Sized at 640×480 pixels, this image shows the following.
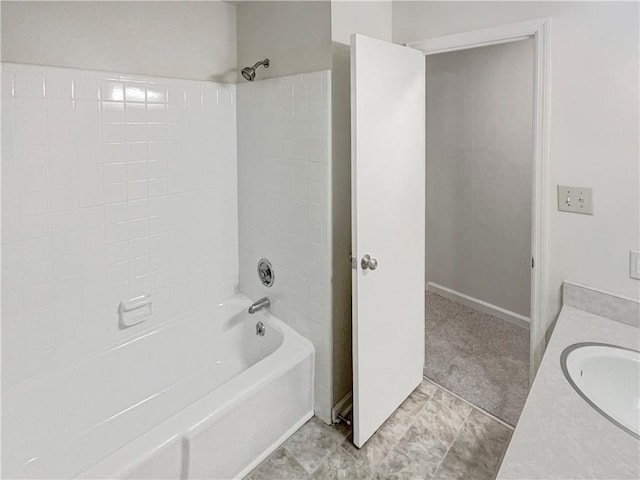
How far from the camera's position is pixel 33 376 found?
1.77 metres

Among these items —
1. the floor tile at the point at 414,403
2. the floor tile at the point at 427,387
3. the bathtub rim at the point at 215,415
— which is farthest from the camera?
the floor tile at the point at 427,387

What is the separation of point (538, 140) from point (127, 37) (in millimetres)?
1928

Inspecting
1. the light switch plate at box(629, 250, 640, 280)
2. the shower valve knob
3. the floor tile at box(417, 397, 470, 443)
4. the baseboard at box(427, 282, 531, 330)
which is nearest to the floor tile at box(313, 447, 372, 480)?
the floor tile at box(417, 397, 470, 443)

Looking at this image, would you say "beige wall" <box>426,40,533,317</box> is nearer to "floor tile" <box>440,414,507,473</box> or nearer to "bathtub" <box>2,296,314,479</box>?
"floor tile" <box>440,414,507,473</box>

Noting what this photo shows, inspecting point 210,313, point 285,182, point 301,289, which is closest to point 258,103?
point 285,182

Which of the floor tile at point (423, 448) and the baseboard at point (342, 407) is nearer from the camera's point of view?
the floor tile at point (423, 448)

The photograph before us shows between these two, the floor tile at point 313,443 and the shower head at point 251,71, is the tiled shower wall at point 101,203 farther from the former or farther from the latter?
the floor tile at point 313,443

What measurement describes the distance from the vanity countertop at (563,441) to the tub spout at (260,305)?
1.41 meters

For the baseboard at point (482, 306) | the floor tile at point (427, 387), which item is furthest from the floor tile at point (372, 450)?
the baseboard at point (482, 306)

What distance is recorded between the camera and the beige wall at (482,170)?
113 inches

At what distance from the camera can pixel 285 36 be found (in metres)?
1.99

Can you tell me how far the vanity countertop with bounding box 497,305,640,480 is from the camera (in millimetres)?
875

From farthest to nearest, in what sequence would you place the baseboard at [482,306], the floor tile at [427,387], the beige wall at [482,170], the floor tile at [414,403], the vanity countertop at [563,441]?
1. the baseboard at [482,306]
2. the beige wall at [482,170]
3. the floor tile at [427,387]
4. the floor tile at [414,403]
5. the vanity countertop at [563,441]

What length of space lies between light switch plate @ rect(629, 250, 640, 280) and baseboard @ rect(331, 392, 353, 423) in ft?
4.62
